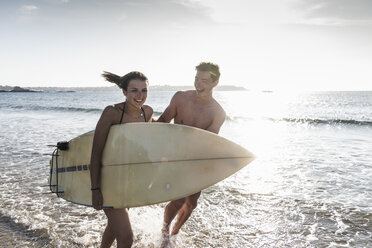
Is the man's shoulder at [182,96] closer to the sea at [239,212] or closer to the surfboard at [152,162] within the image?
the surfboard at [152,162]

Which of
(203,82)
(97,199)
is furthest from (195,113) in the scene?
(97,199)

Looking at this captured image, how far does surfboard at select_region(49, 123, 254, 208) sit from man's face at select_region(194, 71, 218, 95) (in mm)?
505

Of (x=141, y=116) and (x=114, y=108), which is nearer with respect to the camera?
(x=114, y=108)

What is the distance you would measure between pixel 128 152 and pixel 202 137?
772 mm

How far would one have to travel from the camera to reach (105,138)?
2510mm

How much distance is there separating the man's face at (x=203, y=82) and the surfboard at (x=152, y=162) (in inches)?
19.9

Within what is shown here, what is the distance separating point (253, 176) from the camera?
6.55m

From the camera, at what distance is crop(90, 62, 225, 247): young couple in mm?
2475

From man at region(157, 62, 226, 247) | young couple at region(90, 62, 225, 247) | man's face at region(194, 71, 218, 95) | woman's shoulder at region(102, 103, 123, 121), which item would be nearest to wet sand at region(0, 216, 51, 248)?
young couple at region(90, 62, 225, 247)

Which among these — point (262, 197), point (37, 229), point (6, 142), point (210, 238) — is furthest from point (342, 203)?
point (6, 142)

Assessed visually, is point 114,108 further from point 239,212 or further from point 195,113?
point 239,212

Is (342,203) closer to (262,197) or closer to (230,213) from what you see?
(262,197)

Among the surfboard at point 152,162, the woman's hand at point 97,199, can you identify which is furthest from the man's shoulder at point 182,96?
the woman's hand at point 97,199

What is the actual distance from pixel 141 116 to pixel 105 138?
49 cm
